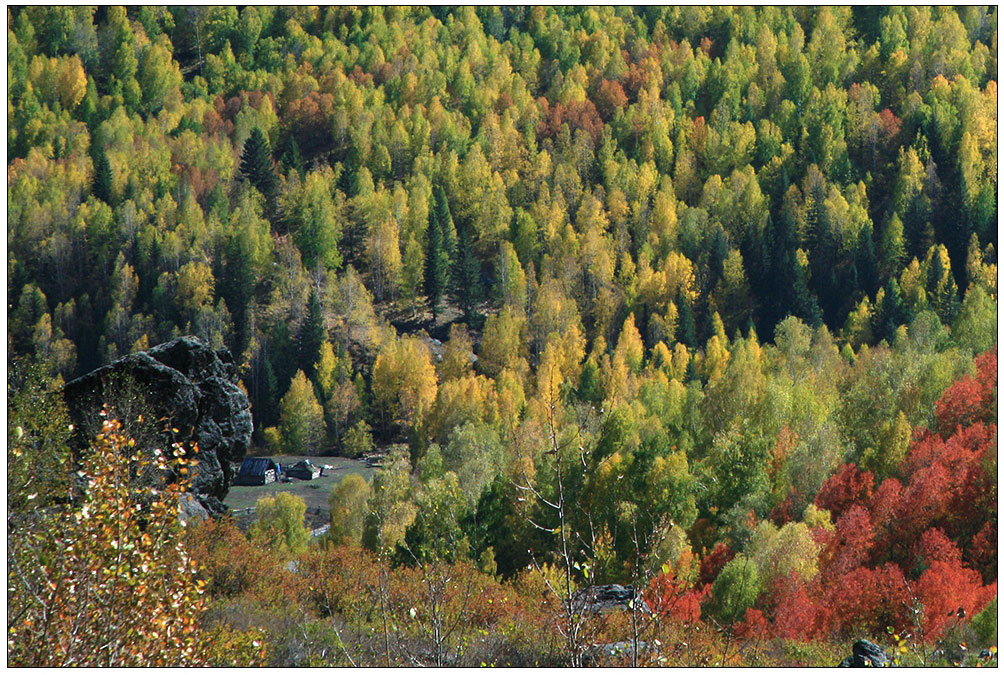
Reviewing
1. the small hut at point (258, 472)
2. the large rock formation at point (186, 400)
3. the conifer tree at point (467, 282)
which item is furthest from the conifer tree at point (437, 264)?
the large rock formation at point (186, 400)

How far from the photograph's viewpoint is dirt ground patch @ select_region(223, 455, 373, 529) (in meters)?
84.1

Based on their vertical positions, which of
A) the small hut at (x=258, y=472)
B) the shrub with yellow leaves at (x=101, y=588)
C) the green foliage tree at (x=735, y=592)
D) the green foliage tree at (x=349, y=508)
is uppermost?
the shrub with yellow leaves at (x=101, y=588)

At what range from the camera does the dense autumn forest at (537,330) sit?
79.0ft

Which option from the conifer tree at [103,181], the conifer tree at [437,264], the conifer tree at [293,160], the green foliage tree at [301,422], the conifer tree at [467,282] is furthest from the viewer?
the conifer tree at [293,160]

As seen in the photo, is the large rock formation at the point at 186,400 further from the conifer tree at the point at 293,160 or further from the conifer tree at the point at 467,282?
the conifer tree at the point at 293,160

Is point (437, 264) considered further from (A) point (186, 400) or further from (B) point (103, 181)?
(A) point (186, 400)

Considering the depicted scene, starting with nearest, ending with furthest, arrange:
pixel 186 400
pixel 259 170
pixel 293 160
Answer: pixel 186 400 → pixel 259 170 → pixel 293 160

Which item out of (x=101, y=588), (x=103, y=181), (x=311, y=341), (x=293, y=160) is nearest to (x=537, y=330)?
(x=311, y=341)

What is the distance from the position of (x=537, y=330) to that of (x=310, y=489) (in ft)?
158

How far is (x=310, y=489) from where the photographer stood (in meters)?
96.3

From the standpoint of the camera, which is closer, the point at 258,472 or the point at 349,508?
the point at 349,508

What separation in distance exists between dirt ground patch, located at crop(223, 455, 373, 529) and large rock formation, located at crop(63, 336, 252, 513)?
42.5m

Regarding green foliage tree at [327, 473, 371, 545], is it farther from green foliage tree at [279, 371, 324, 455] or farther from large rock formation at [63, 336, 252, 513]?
green foliage tree at [279, 371, 324, 455]

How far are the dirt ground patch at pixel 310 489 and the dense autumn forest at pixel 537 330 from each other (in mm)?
4631
